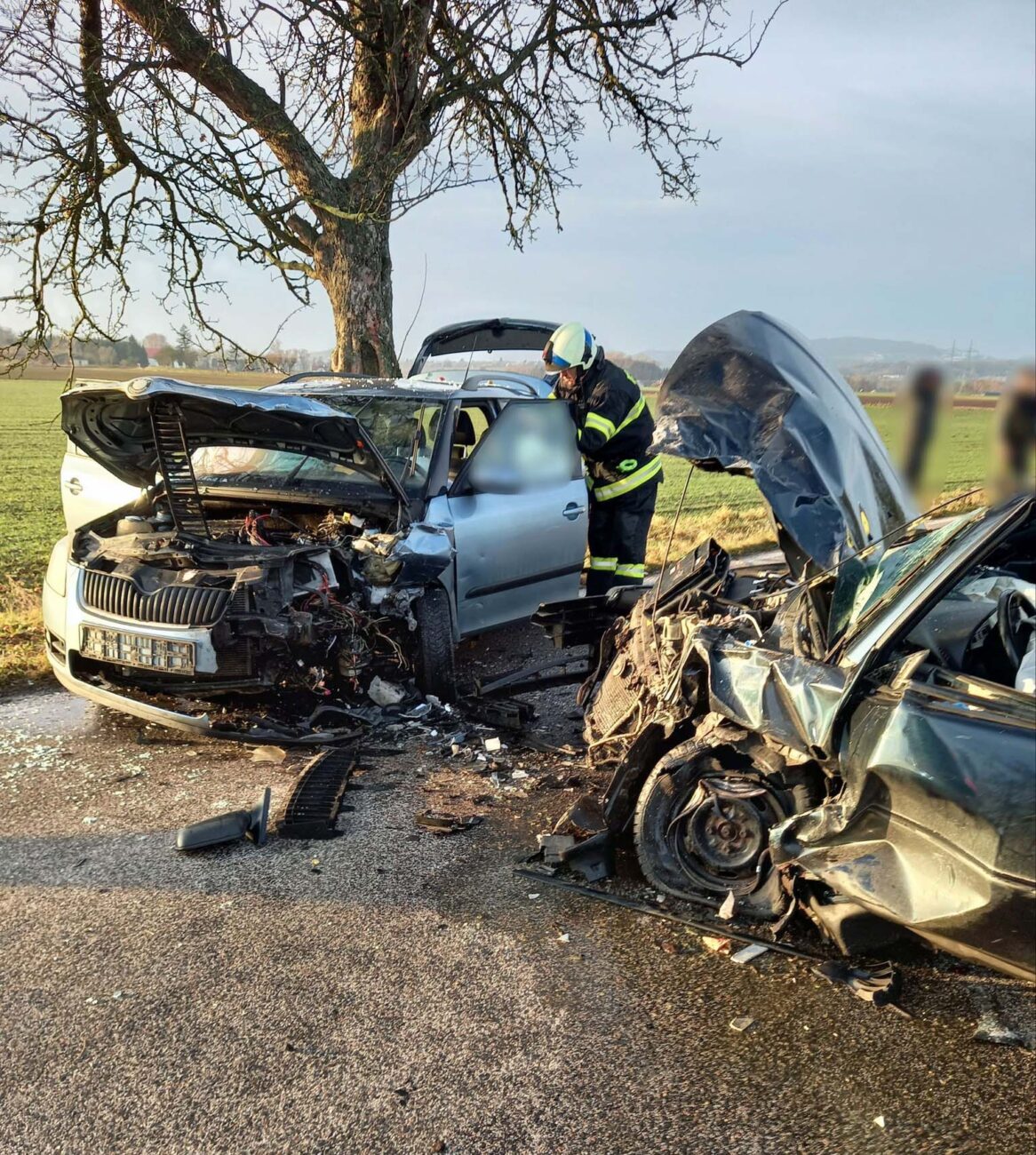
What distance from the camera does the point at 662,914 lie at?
3.22m

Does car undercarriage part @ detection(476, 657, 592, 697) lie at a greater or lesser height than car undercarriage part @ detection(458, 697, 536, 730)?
greater

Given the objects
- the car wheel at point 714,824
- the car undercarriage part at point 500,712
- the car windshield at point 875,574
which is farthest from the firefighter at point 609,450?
the car wheel at point 714,824

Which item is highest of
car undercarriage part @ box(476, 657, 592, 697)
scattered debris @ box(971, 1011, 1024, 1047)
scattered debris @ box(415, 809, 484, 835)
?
car undercarriage part @ box(476, 657, 592, 697)

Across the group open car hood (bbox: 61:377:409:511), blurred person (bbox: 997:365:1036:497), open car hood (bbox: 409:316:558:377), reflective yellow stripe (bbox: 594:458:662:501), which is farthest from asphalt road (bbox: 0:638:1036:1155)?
open car hood (bbox: 409:316:558:377)

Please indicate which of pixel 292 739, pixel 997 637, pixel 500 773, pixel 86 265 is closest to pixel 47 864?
pixel 292 739

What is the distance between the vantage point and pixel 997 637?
304 cm

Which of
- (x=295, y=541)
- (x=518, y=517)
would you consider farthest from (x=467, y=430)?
(x=295, y=541)

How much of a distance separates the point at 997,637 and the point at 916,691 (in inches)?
26.0

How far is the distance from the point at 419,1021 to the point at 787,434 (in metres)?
2.25

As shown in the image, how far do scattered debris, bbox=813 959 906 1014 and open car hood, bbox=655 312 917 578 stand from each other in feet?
4.15

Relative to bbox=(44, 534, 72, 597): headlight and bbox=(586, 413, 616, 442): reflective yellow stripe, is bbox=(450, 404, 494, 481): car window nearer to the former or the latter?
bbox=(586, 413, 616, 442): reflective yellow stripe

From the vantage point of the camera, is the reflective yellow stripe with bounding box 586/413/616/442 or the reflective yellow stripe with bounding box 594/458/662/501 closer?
the reflective yellow stripe with bounding box 586/413/616/442

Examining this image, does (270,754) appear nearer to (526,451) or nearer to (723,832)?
(723,832)

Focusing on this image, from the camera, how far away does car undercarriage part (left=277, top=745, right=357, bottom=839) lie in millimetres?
3840
